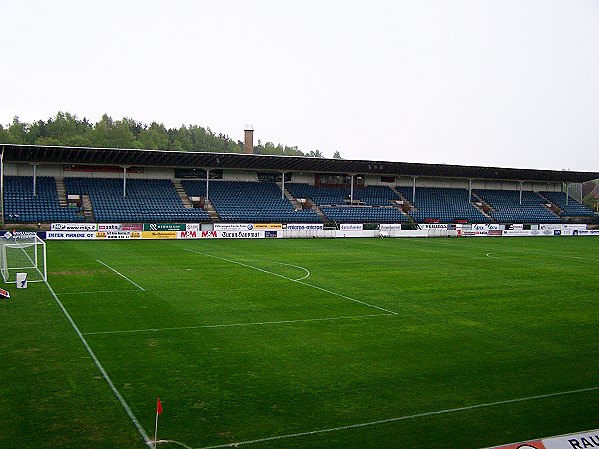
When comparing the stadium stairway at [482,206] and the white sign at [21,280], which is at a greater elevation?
the stadium stairway at [482,206]

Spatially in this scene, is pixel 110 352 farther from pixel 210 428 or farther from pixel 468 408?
pixel 468 408

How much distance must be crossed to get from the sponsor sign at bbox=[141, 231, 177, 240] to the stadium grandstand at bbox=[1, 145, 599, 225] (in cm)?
418

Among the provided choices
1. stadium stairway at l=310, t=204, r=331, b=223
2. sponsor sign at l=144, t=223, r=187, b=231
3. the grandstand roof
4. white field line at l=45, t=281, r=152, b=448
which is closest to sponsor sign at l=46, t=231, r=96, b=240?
sponsor sign at l=144, t=223, r=187, b=231

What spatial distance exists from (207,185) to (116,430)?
49.3 metres

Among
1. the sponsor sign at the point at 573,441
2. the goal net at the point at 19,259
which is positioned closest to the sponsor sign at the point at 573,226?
the goal net at the point at 19,259

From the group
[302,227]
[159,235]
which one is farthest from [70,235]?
[302,227]

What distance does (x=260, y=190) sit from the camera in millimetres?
64375

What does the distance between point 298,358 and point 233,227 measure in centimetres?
3846

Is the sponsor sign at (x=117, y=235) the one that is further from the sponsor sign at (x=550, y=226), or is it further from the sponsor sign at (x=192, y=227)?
the sponsor sign at (x=550, y=226)

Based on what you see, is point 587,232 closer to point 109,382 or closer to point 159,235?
point 159,235

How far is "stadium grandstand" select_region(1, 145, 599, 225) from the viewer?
2093 inches

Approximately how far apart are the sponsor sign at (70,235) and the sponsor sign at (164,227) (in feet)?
14.1

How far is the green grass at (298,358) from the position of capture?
32.0 ft

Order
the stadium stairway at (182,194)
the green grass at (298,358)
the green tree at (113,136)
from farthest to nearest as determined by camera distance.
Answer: the green tree at (113,136) → the stadium stairway at (182,194) → the green grass at (298,358)
